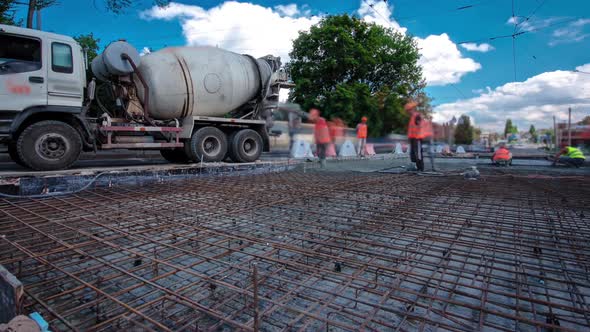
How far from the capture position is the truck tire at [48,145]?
17.7ft

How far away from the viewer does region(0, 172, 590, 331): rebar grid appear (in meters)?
1.66

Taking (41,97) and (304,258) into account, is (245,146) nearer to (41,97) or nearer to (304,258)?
(41,97)

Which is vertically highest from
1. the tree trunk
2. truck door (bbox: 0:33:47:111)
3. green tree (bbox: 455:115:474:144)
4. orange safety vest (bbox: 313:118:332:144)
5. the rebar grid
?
the tree trunk

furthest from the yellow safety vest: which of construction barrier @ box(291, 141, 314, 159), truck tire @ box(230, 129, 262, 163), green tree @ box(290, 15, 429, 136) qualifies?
green tree @ box(290, 15, 429, 136)

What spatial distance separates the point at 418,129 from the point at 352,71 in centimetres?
1875

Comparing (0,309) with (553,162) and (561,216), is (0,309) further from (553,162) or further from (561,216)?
(553,162)

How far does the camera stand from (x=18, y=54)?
17.9 ft

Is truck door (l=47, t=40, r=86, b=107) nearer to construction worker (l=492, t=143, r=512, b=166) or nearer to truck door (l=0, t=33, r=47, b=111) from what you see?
truck door (l=0, t=33, r=47, b=111)

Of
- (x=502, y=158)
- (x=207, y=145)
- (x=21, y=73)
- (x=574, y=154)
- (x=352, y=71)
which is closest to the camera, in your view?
(x=21, y=73)

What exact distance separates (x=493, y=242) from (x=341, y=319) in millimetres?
1892

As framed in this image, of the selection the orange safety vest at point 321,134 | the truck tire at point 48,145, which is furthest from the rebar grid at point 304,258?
the orange safety vest at point 321,134

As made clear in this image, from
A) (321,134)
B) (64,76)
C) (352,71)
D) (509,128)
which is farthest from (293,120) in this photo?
(509,128)

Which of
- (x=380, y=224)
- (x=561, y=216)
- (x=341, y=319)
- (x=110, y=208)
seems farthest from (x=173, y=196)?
(x=561, y=216)

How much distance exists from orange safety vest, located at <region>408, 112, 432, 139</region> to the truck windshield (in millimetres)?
7597
